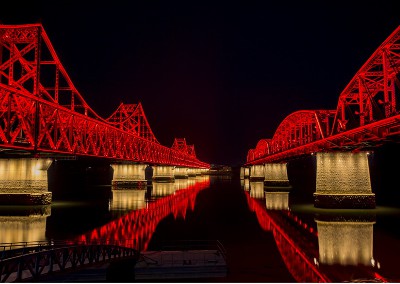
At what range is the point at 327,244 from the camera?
88.2 ft

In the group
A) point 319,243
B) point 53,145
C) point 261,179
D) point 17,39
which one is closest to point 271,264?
point 319,243

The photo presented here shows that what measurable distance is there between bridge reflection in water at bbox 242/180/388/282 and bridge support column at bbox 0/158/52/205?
2506 cm

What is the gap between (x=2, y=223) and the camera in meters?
34.1

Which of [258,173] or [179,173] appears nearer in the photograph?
[258,173]

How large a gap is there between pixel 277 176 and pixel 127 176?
34.6 meters

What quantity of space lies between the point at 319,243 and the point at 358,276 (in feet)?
27.7

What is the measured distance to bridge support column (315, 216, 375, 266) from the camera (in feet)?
73.8

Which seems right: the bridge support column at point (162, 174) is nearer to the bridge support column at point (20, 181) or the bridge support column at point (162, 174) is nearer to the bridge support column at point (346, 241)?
the bridge support column at point (20, 181)

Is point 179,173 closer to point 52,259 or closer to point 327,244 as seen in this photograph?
point 327,244

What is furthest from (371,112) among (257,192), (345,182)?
(257,192)

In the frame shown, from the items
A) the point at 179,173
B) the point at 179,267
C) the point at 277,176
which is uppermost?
the point at 179,173

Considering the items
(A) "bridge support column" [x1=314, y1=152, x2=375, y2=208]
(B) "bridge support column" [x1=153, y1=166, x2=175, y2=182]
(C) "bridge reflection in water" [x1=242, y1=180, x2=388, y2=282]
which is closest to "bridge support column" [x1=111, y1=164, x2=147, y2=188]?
(B) "bridge support column" [x1=153, y1=166, x2=175, y2=182]

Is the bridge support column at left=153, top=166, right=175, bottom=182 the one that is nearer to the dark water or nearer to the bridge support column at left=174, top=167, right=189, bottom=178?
the bridge support column at left=174, top=167, right=189, bottom=178

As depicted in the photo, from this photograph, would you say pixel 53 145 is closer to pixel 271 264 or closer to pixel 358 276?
pixel 271 264
